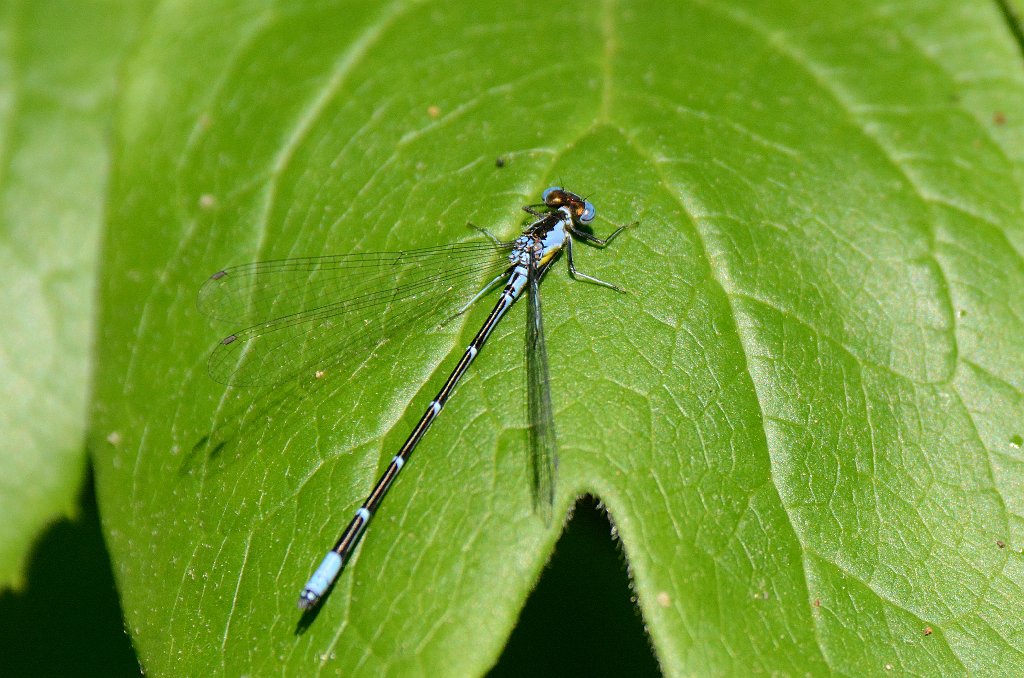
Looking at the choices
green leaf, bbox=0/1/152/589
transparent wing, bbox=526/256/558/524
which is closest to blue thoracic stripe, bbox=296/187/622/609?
transparent wing, bbox=526/256/558/524

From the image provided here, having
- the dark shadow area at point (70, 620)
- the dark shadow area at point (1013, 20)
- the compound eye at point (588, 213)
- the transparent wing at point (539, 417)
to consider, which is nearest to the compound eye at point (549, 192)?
the compound eye at point (588, 213)

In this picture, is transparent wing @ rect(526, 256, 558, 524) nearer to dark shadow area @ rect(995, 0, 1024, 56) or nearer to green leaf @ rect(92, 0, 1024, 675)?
green leaf @ rect(92, 0, 1024, 675)

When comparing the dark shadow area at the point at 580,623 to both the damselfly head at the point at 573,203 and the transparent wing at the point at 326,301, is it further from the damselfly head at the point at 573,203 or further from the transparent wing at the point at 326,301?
the damselfly head at the point at 573,203

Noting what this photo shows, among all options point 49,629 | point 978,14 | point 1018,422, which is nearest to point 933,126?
point 978,14

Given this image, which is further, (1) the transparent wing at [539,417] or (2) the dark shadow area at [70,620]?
(2) the dark shadow area at [70,620]

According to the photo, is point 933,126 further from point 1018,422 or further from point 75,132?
point 75,132

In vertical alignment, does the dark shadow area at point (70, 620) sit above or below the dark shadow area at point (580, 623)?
below
